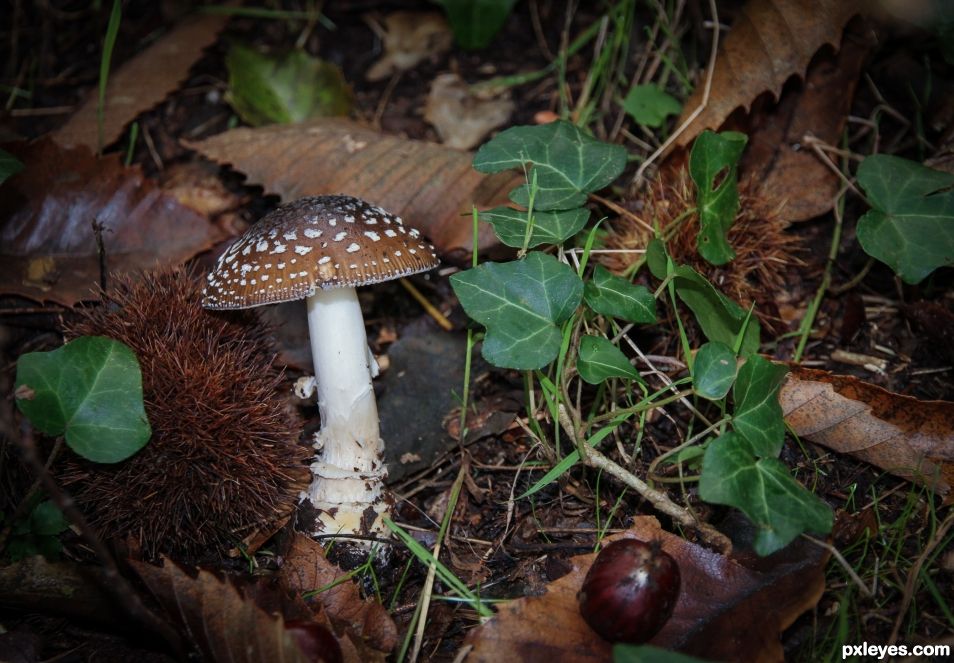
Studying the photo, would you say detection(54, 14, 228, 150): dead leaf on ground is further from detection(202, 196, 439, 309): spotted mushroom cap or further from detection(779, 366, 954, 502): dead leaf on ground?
detection(779, 366, 954, 502): dead leaf on ground

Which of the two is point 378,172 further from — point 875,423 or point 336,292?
point 875,423

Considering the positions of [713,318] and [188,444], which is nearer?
[188,444]

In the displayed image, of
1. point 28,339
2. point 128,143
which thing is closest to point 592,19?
point 128,143

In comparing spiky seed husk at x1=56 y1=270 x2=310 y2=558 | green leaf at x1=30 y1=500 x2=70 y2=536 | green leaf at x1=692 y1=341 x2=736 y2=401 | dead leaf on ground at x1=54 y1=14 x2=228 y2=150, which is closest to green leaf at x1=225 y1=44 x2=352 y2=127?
dead leaf on ground at x1=54 y1=14 x2=228 y2=150

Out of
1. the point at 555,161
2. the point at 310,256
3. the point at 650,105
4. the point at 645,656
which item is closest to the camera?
the point at 645,656

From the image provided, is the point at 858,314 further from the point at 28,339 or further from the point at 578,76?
the point at 28,339

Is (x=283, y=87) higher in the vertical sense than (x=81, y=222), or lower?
higher

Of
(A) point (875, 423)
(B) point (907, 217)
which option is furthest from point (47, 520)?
(B) point (907, 217)

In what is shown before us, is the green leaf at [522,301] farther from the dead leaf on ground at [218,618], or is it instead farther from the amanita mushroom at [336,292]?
the dead leaf on ground at [218,618]
